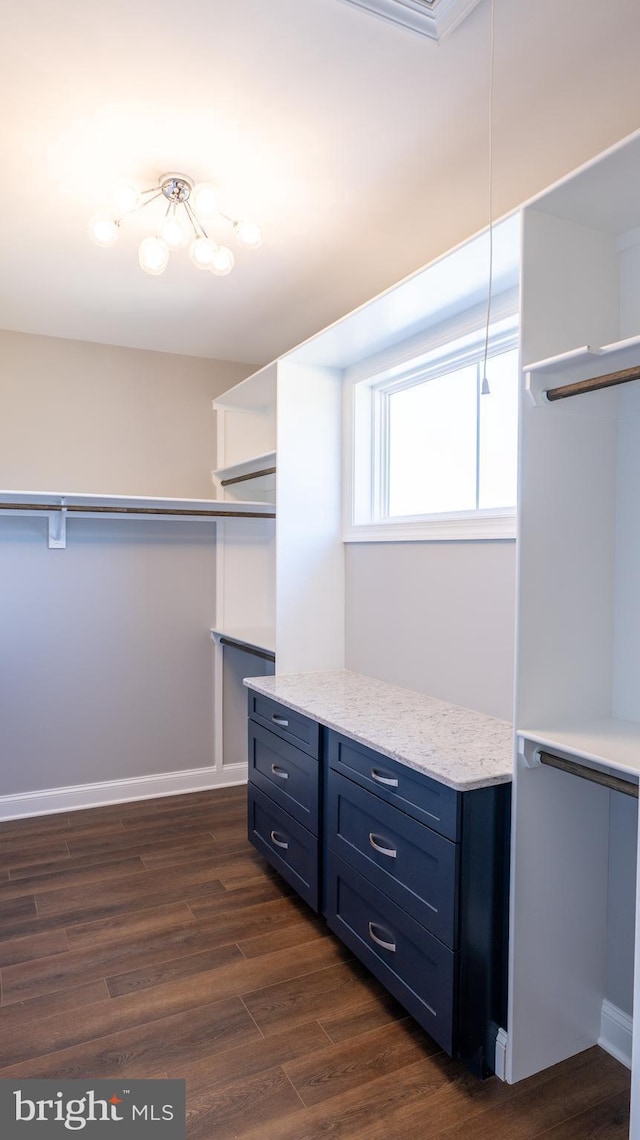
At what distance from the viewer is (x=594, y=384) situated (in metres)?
1.49

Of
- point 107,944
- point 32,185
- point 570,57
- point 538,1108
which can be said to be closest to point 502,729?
point 538,1108

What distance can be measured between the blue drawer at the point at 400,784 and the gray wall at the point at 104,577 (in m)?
1.77

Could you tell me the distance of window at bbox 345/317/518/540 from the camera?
2.35 m

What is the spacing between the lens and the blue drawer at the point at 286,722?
238cm

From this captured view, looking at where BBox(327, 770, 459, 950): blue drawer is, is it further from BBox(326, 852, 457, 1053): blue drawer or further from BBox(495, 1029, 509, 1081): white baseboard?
BBox(495, 1029, 509, 1081): white baseboard

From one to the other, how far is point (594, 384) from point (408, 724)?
119cm

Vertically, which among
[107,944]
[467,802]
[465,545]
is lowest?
[107,944]

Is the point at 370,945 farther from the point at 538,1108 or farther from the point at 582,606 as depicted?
the point at 582,606

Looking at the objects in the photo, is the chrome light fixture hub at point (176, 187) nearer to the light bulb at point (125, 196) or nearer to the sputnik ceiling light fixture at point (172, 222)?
the sputnik ceiling light fixture at point (172, 222)

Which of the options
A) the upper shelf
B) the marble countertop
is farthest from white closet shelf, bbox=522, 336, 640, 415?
the marble countertop

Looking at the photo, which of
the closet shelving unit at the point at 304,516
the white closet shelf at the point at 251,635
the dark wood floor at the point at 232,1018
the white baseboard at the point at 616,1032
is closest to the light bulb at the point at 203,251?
the closet shelving unit at the point at 304,516

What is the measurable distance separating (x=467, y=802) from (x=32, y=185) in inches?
88.9

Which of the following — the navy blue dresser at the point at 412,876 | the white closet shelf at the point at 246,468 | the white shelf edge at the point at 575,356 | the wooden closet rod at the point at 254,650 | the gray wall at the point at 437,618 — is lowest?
the navy blue dresser at the point at 412,876

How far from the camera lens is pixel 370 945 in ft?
6.67
